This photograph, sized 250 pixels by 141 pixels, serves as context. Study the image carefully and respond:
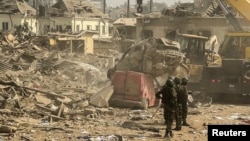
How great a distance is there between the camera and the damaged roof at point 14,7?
58.7 metres

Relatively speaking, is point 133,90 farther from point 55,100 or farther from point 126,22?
point 126,22

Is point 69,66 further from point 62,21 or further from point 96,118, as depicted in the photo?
point 62,21

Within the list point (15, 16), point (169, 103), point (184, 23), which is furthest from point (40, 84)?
point (15, 16)

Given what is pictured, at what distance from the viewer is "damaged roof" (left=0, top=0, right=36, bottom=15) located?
58.7m

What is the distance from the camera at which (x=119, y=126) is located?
40.0 ft

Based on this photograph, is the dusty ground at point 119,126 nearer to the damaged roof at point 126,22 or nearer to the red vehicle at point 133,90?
the red vehicle at point 133,90

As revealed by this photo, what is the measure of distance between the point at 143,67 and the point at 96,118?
321cm

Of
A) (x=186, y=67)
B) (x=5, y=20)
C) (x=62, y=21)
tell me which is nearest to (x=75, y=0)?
(x=62, y=21)

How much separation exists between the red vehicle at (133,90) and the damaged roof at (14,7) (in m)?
45.9

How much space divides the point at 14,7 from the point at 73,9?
8.71 m

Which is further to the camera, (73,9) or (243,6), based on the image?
(73,9)

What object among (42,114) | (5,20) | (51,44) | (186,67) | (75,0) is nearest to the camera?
(42,114)

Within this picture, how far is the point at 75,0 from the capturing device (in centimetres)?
6675

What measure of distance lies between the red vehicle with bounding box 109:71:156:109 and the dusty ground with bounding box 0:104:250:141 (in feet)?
1.18
